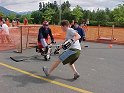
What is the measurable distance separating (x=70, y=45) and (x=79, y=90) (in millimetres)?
1334

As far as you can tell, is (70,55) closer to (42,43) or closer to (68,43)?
(68,43)

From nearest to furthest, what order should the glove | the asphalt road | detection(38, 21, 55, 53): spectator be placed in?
the asphalt road
the glove
detection(38, 21, 55, 53): spectator

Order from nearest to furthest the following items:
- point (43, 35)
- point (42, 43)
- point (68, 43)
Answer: point (68, 43) → point (42, 43) → point (43, 35)

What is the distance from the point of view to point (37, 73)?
891cm

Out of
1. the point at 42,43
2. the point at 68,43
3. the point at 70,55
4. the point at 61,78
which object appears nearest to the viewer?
the point at 68,43

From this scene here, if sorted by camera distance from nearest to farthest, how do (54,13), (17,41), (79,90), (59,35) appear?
1. (79,90)
2. (17,41)
3. (59,35)
4. (54,13)

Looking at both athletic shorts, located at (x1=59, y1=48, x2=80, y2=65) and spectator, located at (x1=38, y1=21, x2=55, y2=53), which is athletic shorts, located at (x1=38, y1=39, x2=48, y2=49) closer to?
spectator, located at (x1=38, y1=21, x2=55, y2=53)

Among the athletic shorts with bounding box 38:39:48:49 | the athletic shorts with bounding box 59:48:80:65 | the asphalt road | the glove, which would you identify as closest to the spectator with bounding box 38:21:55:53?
the athletic shorts with bounding box 38:39:48:49

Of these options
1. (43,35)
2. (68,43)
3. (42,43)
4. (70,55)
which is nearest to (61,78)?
(70,55)

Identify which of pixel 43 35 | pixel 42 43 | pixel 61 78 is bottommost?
pixel 61 78

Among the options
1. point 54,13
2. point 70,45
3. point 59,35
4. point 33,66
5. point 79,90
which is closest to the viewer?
point 79,90

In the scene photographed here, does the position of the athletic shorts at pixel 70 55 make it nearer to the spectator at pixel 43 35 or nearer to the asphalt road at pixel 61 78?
the asphalt road at pixel 61 78

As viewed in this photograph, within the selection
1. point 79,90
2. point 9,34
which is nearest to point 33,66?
point 79,90

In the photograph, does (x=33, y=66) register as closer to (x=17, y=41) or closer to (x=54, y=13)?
(x=17, y=41)
